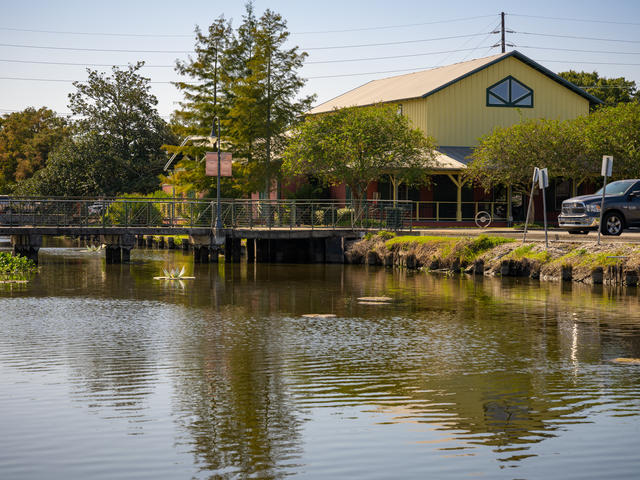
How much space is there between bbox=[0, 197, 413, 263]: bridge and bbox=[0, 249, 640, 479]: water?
1606 cm

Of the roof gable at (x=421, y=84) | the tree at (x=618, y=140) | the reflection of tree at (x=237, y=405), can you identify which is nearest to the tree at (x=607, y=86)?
the roof gable at (x=421, y=84)

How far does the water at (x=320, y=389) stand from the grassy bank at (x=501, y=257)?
13.2 ft

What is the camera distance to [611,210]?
30875mm

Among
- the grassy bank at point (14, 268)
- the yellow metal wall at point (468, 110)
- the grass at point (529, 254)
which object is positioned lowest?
the grassy bank at point (14, 268)

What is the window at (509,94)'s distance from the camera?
50375mm

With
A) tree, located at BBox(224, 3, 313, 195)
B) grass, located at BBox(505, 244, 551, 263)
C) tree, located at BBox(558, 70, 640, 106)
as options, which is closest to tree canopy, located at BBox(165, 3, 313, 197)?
tree, located at BBox(224, 3, 313, 195)

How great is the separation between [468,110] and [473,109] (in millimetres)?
319

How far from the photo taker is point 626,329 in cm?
1822

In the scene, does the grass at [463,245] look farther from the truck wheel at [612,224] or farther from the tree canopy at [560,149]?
the tree canopy at [560,149]

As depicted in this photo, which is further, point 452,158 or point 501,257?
point 452,158

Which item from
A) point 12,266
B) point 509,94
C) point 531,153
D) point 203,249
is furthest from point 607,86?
point 12,266

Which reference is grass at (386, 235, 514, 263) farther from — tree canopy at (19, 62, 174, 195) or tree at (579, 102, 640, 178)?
tree canopy at (19, 62, 174, 195)

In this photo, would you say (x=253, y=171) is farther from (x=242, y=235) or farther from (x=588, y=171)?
→ (x=588, y=171)

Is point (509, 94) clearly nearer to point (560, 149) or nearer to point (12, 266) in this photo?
point (560, 149)
